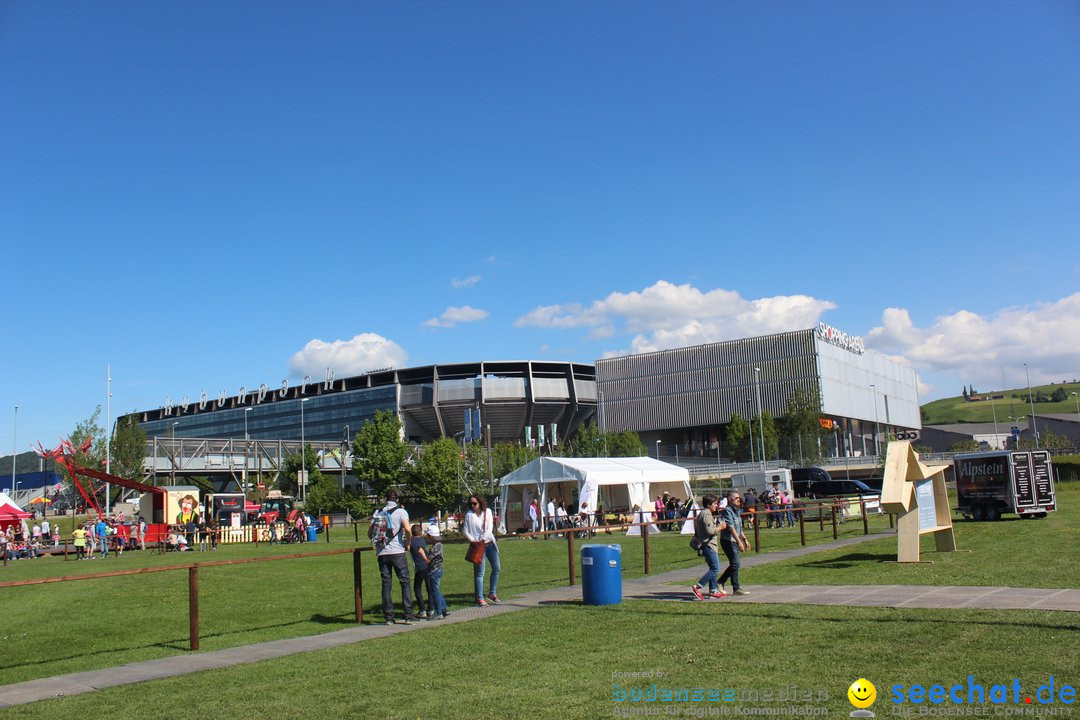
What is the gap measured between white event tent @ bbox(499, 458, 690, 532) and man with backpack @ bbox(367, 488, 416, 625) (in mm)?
22216

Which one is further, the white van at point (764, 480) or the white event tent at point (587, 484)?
the white van at point (764, 480)

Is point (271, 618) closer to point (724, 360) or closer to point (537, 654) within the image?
point (537, 654)

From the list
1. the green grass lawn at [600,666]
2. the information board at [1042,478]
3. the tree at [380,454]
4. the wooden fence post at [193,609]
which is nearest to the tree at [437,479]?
the tree at [380,454]

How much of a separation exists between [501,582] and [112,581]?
10.3 m

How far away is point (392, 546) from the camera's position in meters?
12.6

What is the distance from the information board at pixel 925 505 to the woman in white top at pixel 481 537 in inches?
356

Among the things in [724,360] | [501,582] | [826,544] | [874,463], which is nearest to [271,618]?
[501,582]

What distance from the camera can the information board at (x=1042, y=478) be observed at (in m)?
29.6

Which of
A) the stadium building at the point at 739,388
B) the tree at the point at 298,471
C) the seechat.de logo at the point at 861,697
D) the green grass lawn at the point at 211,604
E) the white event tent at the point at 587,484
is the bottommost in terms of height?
the green grass lawn at the point at 211,604

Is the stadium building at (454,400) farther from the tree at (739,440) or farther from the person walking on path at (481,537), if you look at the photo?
the person walking on path at (481,537)

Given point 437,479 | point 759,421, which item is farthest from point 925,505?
point 759,421

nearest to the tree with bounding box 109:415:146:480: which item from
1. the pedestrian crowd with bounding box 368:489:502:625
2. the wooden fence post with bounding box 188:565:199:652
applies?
the pedestrian crowd with bounding box 368:489:502:625

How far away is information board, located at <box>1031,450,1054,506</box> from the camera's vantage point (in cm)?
2961

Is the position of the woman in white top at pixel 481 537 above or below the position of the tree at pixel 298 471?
below
